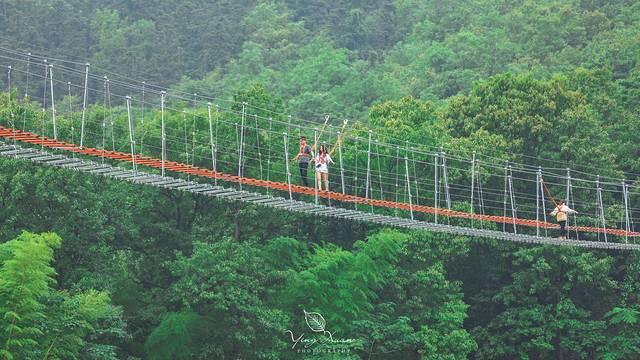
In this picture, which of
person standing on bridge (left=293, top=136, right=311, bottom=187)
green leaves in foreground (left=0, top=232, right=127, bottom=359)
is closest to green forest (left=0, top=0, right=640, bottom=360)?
green leaves in foreground (left=0, top=232, right=127, bottom=359)

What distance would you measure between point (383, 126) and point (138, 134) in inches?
272

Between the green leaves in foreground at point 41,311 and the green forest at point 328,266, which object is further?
the green forest at point 328,266

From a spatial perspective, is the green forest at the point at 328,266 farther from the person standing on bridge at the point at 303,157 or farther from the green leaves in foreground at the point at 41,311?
the person standing on bridge at the point at 303,157

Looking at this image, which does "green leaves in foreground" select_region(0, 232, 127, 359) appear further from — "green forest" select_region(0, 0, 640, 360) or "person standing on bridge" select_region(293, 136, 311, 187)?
"person standing on bridge" select_region(293, 136, 311, 187)

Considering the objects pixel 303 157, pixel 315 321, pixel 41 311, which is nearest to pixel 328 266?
pixel 315 321

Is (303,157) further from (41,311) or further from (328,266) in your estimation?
(328,266)

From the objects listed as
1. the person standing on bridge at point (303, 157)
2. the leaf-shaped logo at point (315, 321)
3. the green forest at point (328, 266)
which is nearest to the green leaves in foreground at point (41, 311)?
the green forest at point (328, 266)

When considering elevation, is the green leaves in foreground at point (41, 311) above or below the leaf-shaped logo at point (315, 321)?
above

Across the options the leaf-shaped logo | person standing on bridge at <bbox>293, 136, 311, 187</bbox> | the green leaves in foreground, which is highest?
person standing on bridge at <bbox>293, 136, 311, 187</bbox>

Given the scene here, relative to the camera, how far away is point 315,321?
32.8 metres

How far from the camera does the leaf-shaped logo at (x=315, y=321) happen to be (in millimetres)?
32750

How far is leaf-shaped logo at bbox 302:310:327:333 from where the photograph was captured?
32750 millimetres

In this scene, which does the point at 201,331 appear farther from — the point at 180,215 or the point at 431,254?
the point at 431,254

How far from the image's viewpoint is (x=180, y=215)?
3525 centimetres
